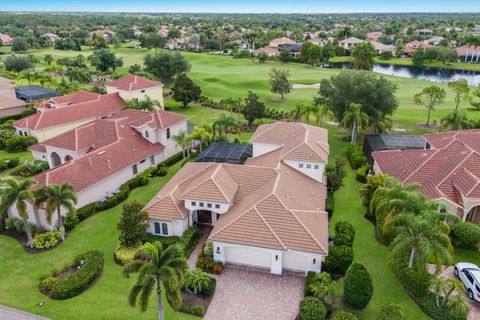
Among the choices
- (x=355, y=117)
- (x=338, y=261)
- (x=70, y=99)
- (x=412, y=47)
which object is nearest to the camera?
(x=338, y=261)

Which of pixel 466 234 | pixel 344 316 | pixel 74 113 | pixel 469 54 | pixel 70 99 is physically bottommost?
pixel 344 316

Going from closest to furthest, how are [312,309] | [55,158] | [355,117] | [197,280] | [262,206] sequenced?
[312,309] → [197,280] → [262,206] → [55,158] → [355,117]

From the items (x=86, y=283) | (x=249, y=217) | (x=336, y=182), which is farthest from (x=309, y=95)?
(x=86, y=283)

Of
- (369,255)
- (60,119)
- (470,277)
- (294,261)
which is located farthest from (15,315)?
(60,119)

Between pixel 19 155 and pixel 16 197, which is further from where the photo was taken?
pixel 19 155

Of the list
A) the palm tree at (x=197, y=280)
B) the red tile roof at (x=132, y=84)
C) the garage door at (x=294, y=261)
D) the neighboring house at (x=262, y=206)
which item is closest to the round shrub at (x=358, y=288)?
the neighboring house at (x=262, y=206)

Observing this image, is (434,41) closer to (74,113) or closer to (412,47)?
(412,47)

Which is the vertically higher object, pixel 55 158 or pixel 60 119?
pixel 60 119

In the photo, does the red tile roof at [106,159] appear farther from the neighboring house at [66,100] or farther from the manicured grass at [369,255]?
the manicured grass at [369,255]
